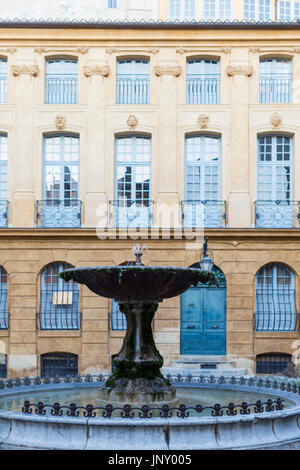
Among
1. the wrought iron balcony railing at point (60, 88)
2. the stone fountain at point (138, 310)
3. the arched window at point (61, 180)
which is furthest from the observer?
the wrought iron balcony railing at point (60, 88)

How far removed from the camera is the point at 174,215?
24.9 meters

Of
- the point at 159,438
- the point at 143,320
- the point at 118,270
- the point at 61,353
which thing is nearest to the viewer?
the point at 159,438

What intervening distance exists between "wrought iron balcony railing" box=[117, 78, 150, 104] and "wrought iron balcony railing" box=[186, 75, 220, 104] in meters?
1.44

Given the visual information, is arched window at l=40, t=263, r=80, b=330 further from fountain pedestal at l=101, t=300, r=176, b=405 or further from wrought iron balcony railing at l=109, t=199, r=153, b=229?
fountain pedestal at l=101, t=300, r=176, b=405

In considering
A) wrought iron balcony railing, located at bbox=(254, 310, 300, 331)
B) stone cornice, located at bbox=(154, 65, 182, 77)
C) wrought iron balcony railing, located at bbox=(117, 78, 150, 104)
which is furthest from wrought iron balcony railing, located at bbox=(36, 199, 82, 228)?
A: wrought iron balcony railing, located at bbox=(254, 310, 300, 331)

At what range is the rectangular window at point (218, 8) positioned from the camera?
26.8m

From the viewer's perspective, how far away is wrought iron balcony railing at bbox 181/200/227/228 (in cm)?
2486

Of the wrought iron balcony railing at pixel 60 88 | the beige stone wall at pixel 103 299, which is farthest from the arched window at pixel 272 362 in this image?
the wrought iron balcony railing at pixel 60 88

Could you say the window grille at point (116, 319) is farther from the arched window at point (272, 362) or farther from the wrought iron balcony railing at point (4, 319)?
the arched window at point (272, 362)

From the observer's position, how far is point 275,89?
84.2 ft

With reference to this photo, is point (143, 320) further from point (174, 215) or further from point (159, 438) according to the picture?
point (174, 215)

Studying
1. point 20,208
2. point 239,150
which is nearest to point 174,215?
point 239,150

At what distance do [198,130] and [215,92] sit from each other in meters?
1.54

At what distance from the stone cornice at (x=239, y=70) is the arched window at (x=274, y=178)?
2241mm
